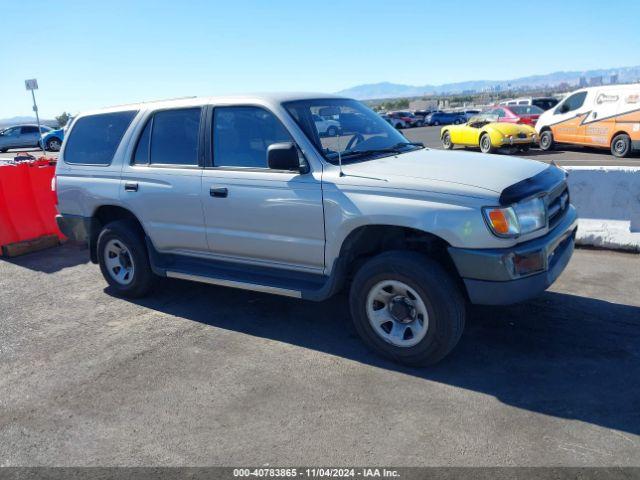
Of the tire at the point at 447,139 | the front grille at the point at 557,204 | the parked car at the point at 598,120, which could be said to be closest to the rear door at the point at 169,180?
the front grille at the point at 557,204

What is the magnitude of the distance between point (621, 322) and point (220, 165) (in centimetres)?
356

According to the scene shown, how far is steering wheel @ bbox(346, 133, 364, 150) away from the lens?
A: 15.4ft

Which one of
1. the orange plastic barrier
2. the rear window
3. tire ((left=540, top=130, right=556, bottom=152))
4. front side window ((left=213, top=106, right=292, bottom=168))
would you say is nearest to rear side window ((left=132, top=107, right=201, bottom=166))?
front side window ((left=213, top=106, right=292, bottom=168))

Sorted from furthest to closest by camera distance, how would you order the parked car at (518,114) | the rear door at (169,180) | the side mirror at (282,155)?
the parked car at (518,114), the rear door at (169,180), the side mirror at (282,155)

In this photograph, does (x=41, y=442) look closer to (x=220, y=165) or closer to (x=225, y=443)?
(x=225, y=443)

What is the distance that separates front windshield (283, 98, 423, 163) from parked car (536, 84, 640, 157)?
12074 mm

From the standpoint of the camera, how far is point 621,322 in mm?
4609

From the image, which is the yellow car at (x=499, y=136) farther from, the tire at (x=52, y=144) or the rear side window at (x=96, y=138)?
the tire at (x=52, y=144)

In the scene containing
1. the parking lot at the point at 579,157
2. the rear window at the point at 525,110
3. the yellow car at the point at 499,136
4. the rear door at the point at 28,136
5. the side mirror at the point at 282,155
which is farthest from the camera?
the rear door at the point at 28,136

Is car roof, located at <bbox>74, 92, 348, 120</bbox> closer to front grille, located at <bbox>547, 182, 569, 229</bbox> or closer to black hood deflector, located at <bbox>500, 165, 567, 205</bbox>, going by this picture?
black hood deflector, located at <bbox>500, 165, 567, 205</bbox>

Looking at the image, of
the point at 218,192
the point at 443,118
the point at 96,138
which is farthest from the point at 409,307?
the point at 443,118

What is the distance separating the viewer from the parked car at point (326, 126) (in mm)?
4602

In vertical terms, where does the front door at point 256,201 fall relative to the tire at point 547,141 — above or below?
above

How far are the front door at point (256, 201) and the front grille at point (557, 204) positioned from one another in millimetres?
1666
